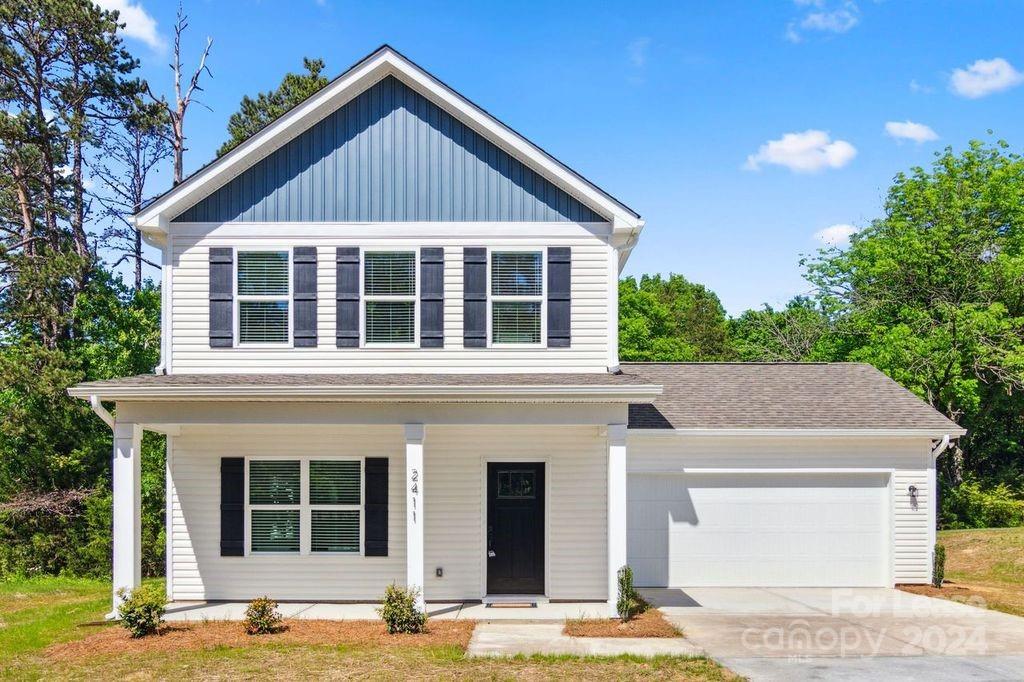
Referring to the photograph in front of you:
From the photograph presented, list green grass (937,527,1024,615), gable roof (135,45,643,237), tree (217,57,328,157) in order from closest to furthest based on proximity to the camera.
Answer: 1. gable roof (135,45,643,237)
2. green grass (937,527,1024,615)
3. tree (217,57,328,157)

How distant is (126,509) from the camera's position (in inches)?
469

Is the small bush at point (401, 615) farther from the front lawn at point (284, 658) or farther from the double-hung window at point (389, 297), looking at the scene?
the double-hung window at point (389, 297)

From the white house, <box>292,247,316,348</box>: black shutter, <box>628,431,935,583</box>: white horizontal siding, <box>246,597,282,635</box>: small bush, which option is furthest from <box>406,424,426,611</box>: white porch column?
<box>628,431,935,583</box>: white horizontal siding

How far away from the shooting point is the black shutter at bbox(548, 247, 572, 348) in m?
13.4

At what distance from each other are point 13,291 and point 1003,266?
2937 cm

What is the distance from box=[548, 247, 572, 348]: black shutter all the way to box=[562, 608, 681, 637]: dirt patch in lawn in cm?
423

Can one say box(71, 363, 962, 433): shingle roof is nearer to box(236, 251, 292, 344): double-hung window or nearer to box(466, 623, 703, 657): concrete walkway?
box(236, 251, 292, 344): double-hung window

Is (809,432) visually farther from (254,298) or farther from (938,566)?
(254,298)

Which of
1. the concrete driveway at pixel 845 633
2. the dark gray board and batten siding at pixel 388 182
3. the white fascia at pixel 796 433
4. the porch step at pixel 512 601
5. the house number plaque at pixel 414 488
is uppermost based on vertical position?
the dark gray board and batten siding at pixel 388 182

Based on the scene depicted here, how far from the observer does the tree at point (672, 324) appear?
4572 cm

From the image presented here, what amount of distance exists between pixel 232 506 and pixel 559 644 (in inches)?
241

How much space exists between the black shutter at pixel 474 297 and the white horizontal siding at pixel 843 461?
11.9ft

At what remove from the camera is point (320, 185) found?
13578 millimetres

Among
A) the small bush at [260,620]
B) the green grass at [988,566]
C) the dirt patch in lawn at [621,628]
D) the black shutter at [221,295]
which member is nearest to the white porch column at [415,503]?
the small bush at [260,620]
